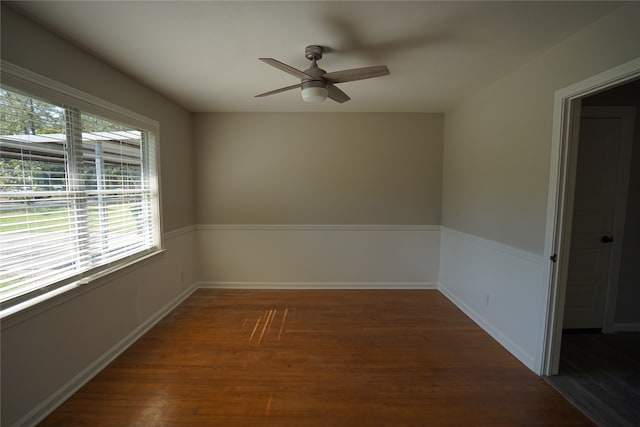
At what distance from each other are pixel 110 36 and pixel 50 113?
26.2 inches

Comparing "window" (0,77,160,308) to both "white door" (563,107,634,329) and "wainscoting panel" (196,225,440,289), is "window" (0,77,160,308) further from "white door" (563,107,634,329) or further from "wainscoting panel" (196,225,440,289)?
"white door" (563,107,634,329)

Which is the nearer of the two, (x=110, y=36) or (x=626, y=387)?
(x=110, y=36)

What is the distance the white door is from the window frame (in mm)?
4297

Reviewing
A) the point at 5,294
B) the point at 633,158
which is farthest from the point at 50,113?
the point at 633,158

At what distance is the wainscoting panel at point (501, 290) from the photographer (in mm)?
2199

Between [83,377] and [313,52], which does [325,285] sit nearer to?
[83,377]

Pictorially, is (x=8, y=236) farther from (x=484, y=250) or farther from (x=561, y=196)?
(x=484, y=250)

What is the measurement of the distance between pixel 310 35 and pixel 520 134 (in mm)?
1960

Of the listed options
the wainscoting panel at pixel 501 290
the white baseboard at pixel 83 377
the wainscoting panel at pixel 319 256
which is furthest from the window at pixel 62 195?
the wainscoting panel at pixel 501 290

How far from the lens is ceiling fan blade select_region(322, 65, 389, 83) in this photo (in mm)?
1827

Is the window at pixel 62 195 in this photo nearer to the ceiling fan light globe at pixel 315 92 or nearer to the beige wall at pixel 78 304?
the beige wall at pixel 78 304

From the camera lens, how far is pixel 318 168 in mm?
3824

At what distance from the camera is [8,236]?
1544 millimetres

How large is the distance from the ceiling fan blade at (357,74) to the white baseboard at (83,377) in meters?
2.85
